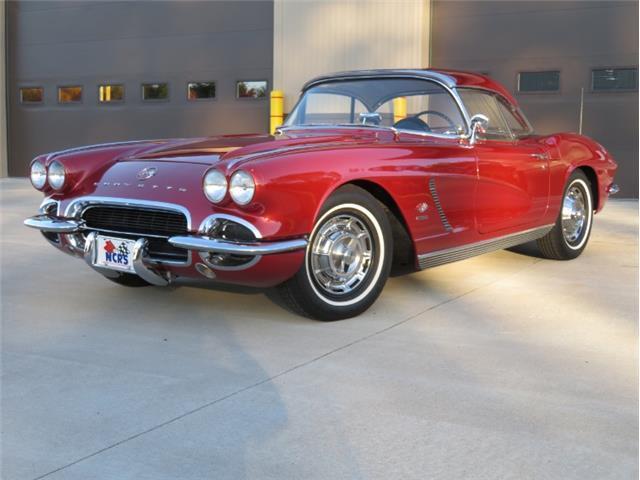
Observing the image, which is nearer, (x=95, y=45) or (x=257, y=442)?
(x=257, y=442)

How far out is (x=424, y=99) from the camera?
4797 mm

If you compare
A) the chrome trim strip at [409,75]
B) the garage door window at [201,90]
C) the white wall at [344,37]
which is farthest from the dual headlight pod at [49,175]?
the garage door window at [201,90]

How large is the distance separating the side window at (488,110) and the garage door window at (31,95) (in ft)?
47.4

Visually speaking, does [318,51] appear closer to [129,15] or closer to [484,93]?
[129,15]

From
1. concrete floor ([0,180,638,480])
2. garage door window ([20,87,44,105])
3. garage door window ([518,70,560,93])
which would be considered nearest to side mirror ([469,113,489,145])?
concrete floor ([0,180,638,480])

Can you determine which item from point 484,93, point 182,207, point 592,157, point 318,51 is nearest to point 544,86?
point 318,51

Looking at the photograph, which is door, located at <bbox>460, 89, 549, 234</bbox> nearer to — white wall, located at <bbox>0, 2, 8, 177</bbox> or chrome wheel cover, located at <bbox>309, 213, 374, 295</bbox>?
chrome wheel cover, located at <bbox>309, 213, 374, 295</bbox>

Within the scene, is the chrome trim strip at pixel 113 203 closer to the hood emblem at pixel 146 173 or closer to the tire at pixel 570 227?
the hood emblem at pixel 146 173

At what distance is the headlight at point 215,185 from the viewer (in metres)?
3.38

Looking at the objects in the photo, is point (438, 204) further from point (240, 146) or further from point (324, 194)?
point (240, 146)

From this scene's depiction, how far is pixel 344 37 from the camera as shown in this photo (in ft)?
45.1

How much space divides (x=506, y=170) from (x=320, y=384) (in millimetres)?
2486

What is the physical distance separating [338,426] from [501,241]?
8.94 ft

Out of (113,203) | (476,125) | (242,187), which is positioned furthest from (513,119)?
(113,203)
